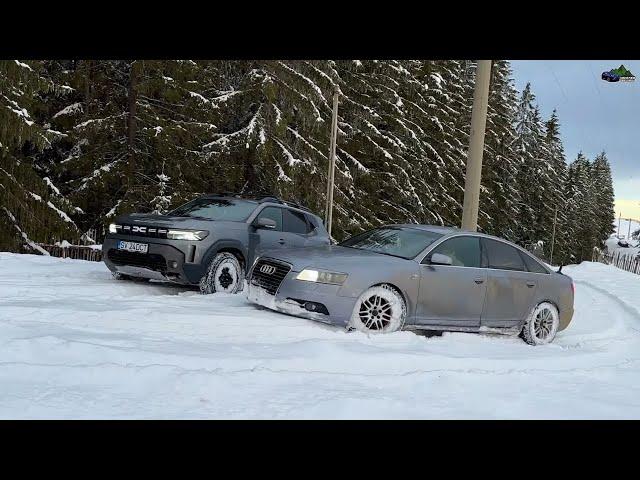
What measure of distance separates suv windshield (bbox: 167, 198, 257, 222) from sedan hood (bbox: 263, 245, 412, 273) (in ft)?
7.25

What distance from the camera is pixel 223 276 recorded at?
876 centimetres

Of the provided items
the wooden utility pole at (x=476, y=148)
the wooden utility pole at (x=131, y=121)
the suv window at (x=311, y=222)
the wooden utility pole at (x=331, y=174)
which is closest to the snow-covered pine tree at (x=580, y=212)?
the wooden utility pole at (x=331, y=174)

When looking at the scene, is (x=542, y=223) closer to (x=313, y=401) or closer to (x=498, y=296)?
(x=498, y=296)

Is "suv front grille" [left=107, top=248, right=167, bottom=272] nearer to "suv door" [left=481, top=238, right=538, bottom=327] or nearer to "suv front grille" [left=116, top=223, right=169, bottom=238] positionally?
"suv front grille" [left=116, top=223, right=169, bottom=238]

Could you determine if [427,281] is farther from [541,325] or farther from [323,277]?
[541,325]

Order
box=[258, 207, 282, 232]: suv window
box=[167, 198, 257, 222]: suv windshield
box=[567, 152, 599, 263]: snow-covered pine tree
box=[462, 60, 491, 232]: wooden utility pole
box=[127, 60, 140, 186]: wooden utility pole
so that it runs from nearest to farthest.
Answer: box=[167, 198, 257, 222]: suv windshield, box=[258, 207, 282, 232]: suv window, box=[462, 60, 491, 232]: wooden utility pole, box=[127, 60, 140, 186]: wooden utility pole, box=[567, 152, 599, 263]: snow-covered pine tree

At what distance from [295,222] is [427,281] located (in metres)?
3.72

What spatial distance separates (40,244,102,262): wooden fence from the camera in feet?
53.0

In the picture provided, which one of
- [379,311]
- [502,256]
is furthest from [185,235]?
[502,256]

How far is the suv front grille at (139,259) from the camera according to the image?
8320mm

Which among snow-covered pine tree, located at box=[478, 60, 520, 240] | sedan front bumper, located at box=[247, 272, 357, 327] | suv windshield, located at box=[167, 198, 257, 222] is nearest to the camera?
sedan front bumper, located at box=[247, 272, 357, 327]

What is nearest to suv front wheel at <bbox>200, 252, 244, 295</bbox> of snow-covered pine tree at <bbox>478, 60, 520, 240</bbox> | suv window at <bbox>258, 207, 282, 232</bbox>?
suv window at <bbox>258, 207, 282, 232</bbox>

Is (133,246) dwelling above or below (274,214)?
below

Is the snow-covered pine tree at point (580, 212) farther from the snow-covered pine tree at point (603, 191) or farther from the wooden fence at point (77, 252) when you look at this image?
the wooden fence at point (77, 252)
